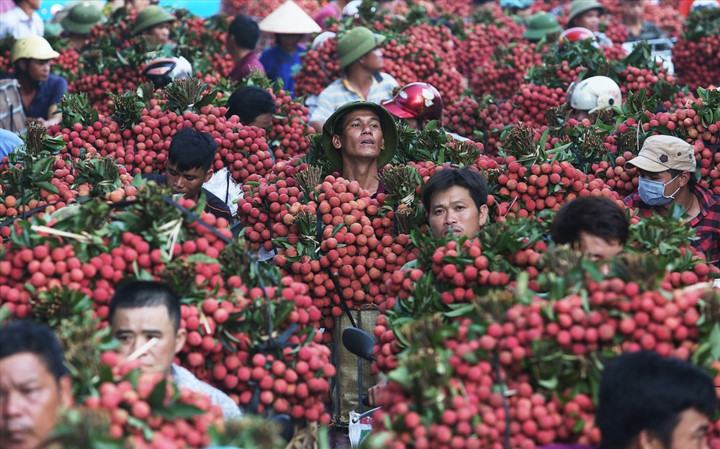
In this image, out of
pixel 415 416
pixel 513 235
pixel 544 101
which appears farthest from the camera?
pixel 544 101

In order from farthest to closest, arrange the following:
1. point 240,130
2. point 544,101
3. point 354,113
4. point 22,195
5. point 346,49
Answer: point 346,49 → point 544,101 → point 240,130 → point 354,113 → point 22,195

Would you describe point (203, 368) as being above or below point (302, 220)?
below

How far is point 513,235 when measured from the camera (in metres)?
3.69

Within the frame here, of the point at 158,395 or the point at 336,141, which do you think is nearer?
the point at 158,395

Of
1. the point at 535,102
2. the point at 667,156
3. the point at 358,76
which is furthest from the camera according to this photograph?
the point at 358,76

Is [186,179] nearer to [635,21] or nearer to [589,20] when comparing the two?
[589,20]

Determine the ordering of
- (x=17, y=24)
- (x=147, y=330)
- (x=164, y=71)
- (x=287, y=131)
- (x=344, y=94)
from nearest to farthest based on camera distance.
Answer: (x=147, y=330) → (x=287, y=131) → (x=164, y=71) → (x=344, y=94) → (x=17, y=24)

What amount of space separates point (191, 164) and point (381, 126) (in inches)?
39.6

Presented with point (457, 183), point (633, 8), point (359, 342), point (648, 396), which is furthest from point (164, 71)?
point (633, 8)

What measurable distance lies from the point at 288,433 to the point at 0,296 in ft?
3.44

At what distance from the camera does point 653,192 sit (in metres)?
4.87

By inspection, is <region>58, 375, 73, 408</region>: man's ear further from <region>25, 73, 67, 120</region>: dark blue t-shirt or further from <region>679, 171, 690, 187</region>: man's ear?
<region>25, 73, 67, 120</region>: dark blue t-shirt

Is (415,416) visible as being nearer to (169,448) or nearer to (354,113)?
(169,448)

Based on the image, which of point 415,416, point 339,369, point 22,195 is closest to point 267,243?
point 339,369
